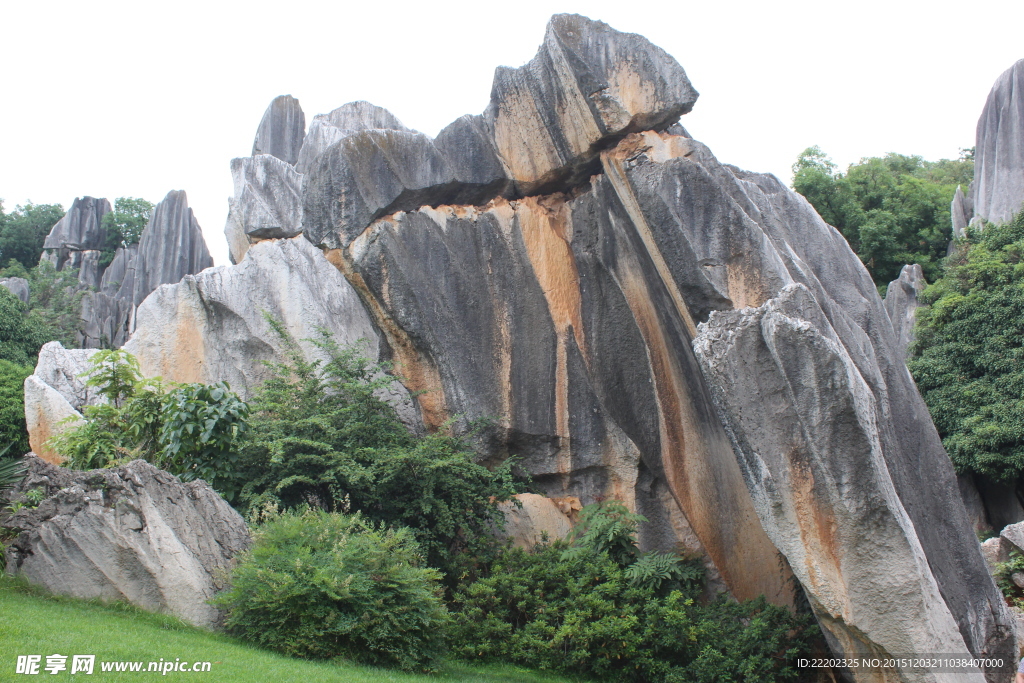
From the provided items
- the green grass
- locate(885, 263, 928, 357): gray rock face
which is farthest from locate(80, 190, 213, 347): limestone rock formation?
the green grass

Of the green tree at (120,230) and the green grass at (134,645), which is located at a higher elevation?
the green tree at (120,230)

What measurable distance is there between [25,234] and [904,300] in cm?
4439

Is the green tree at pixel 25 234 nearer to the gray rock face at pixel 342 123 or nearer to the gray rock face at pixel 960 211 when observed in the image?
the gray rock face at pixel 342 123

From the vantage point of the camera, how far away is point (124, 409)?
394 inches

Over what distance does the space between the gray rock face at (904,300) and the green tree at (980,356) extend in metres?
3.61

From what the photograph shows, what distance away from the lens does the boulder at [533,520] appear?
10734 mm

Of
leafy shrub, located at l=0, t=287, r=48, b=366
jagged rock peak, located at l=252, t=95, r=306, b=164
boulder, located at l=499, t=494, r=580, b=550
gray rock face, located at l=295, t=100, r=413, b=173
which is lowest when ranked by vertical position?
boulder, located at l=499, t=494, r=580, b=550

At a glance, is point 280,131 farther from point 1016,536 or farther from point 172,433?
point 1016,536

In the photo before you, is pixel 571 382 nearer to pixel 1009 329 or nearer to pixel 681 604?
pixel 681 604

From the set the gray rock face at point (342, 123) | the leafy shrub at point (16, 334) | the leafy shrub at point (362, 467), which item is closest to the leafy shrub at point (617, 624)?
the leafy shrub at point (362, 467)

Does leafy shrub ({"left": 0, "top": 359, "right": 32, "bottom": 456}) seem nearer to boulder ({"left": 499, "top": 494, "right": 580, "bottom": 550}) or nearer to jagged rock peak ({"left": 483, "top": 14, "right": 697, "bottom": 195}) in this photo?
boulder ({"left": 499, "top": 494, "right": 580, "bottom": 550})

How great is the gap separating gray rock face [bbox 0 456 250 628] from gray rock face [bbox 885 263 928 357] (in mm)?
20168

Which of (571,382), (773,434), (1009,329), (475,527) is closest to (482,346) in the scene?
(571,382)

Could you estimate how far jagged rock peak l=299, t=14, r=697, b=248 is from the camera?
1127 centimetres
